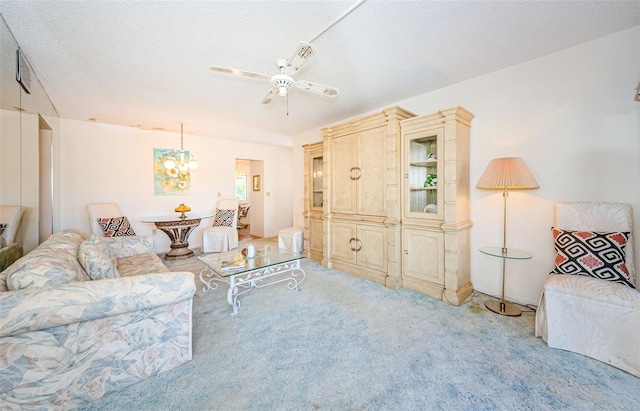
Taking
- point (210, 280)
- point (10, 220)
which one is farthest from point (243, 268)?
point (10, 220)

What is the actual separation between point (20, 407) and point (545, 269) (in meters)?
3.96

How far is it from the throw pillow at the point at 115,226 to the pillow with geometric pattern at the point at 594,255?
5763 mm

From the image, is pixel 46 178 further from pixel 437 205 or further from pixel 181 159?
pixel 437 205

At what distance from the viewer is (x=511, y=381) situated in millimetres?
1552

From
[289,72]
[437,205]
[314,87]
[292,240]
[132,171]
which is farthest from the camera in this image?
[132,171]

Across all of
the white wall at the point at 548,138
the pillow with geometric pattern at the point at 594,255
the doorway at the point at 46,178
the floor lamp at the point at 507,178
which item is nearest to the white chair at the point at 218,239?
the doorway at the point at 46,178

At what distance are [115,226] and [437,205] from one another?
4.94m

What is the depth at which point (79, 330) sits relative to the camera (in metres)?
1.38

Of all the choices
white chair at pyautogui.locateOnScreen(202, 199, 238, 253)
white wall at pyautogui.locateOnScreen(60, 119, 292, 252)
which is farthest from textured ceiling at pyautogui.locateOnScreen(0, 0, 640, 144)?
white chair at pyautogui.locateOnScreen(202, 199, 238, 253)

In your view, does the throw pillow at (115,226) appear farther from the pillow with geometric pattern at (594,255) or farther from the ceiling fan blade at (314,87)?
the pillow with geometric pattern at (594,255)

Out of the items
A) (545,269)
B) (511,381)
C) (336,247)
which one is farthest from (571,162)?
(336,247)

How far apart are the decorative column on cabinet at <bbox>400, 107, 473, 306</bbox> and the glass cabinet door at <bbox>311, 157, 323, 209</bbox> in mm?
1588

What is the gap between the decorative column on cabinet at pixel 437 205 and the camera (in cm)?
261

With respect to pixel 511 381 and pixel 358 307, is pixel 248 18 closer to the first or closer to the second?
pixel 358 307
